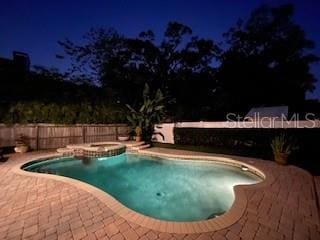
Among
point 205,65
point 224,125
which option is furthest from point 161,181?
point 205,65

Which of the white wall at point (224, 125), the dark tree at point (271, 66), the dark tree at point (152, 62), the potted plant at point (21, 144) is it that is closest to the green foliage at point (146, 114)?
the white wall at point (224, 125)

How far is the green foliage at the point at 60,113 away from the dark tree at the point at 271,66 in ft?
43.0

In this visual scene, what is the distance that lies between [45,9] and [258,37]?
75.5 ft

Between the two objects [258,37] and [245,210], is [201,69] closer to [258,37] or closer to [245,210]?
[258,37]

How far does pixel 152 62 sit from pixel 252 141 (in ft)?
56.1

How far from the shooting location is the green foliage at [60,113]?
35.0 feet

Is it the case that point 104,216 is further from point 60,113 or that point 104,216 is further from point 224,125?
point 60,113

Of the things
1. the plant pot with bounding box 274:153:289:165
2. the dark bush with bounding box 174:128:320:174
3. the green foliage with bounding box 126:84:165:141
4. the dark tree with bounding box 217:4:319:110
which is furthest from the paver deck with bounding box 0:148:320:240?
the dark tree with bounding box 217:4:319:110

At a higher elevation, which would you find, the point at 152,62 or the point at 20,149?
the point at 152,62

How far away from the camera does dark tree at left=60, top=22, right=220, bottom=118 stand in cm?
2309

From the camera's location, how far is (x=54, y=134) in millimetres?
11727

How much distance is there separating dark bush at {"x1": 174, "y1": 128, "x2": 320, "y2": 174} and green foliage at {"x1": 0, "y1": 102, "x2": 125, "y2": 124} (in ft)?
16.6

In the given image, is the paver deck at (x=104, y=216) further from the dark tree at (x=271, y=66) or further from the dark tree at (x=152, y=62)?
the dark tree at (x=271, y=66)

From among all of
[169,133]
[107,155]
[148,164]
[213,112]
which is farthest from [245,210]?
[213,112]
